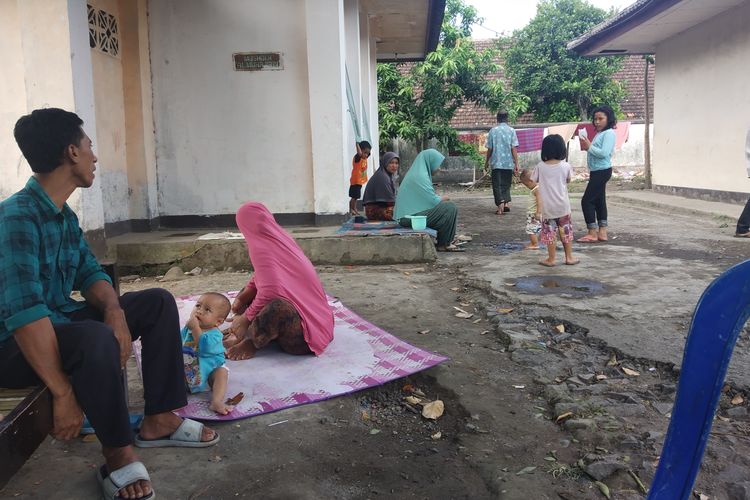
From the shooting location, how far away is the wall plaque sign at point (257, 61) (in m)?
7.00

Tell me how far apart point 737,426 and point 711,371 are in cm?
140

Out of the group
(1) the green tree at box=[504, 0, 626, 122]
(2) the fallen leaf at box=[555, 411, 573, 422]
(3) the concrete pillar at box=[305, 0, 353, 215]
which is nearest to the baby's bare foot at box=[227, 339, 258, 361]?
(2) the fallen leaf at box=[555, 411, 573, 422]

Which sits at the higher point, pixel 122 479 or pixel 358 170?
pixel 358 170

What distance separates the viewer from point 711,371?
4.65 ft

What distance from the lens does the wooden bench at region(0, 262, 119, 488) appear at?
158cm

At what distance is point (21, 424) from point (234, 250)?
4.57m

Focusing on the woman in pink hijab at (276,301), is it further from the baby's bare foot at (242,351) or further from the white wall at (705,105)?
the white wall at (705,105)

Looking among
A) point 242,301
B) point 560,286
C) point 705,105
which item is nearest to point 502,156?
point 705,105

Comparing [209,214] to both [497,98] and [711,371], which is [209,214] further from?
[497,98]

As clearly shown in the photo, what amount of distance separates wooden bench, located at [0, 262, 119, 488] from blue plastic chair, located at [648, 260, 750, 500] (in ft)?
5.46

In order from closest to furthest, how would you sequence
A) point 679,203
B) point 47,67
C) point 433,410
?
point 433,410, point 47,67, point 679,203

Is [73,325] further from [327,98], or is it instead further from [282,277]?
[327,98]

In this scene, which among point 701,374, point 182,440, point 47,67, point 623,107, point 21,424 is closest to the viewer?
point 701,374

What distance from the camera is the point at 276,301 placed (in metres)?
3.41
